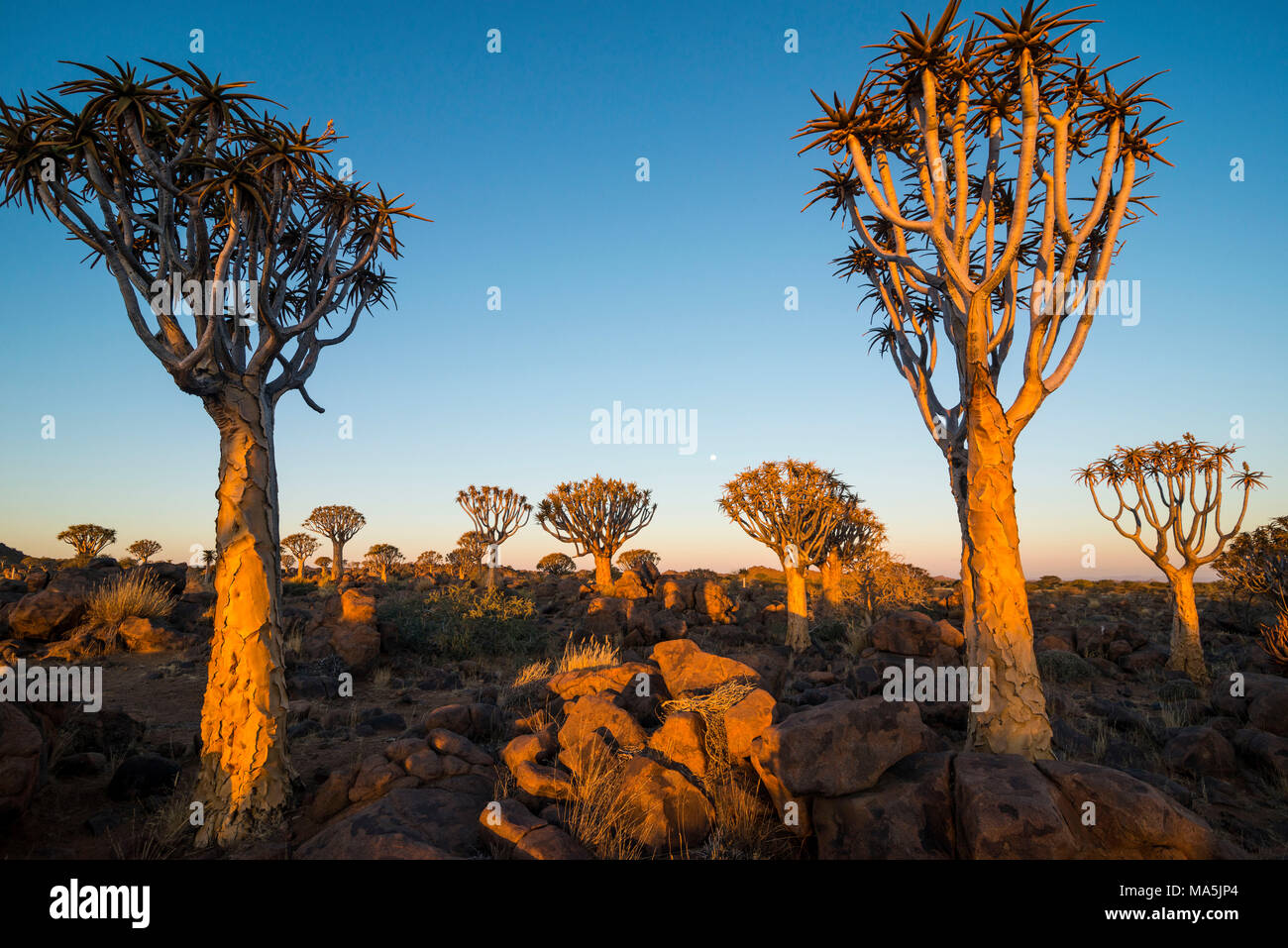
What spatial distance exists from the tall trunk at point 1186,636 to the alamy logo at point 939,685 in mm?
7054

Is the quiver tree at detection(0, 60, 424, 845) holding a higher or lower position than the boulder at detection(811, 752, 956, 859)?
higher

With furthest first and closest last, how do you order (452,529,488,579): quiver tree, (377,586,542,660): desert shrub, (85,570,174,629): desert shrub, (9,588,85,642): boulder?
(452,529,488,579): quiver tree < (377,586,542,660): desert shrub < (85,570,174,629): desert shrub < (9,588,85,642): boulder

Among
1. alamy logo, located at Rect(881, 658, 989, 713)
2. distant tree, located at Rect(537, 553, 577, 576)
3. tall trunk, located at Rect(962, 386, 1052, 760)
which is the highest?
tall trunk, located at Rect(962, 386, 1052, 760)

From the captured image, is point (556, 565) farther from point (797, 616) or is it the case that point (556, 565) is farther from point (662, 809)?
point (662, 809)

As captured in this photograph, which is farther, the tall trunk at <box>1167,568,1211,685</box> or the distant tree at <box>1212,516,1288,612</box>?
the distant tree at <box>1212,516,1288,612</box>

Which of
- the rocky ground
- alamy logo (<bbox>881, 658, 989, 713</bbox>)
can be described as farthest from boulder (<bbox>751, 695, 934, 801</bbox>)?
alamy logo (<bbox>881, 658, 989, 713</bbox>)

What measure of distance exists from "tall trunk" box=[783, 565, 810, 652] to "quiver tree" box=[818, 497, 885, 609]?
5.56 m

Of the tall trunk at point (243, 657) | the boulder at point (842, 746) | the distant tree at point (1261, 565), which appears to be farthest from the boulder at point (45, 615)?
the distant tree at point (1261, 565)

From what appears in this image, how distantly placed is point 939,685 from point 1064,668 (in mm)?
6824

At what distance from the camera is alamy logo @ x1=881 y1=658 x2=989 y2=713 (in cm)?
611

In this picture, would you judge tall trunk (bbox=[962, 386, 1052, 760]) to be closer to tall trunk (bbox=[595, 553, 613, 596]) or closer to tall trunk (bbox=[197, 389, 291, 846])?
tall trunk (bbox=[197, 389, 291, 846])

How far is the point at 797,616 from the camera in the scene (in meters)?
16.0
